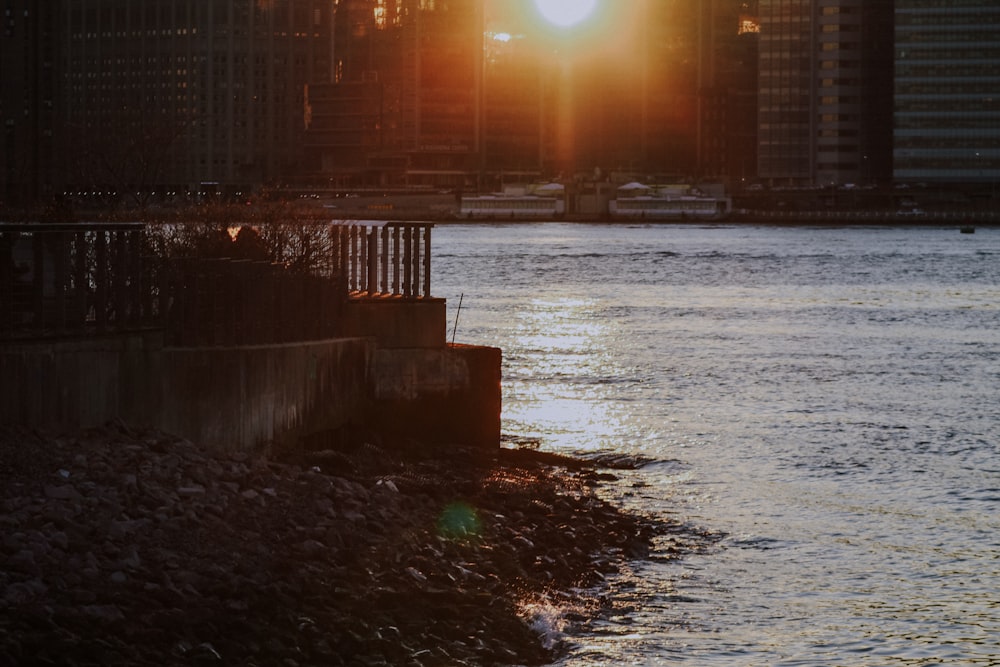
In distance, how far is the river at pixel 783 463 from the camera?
16.7 metres

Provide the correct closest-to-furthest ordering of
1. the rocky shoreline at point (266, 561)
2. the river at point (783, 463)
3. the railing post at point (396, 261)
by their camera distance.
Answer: the rocky shoreline at point (266, 561)
the river at point (783, 463)
the railing post at point (396, 261)

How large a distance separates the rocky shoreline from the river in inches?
32.0

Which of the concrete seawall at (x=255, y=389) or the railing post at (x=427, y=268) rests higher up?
the railing post at (x=427, y=268)

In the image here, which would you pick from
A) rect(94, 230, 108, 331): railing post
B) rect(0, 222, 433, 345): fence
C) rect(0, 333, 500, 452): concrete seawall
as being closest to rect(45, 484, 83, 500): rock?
rect(0, 333, 500, 452): concrete seawall

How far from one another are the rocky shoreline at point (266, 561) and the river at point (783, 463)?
32.0 inches

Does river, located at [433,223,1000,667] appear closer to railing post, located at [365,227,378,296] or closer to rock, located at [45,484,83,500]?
railing post, located at [365,227,378,296]

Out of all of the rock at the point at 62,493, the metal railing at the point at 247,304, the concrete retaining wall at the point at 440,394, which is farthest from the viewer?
the concrete retaining wall at the point at 440,394

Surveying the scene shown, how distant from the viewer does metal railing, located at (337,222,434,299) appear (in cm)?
2484

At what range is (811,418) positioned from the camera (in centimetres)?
3262

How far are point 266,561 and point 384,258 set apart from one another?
35.5 feet

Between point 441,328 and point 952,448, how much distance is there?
9.19 meters

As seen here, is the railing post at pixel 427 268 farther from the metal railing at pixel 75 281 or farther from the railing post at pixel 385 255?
the metal railing at pixel 75 281

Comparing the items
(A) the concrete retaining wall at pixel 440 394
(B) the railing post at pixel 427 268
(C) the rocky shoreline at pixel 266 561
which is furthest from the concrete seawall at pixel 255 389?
(B) the railing post at pixel 427 268

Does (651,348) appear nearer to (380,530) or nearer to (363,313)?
(363,313)
